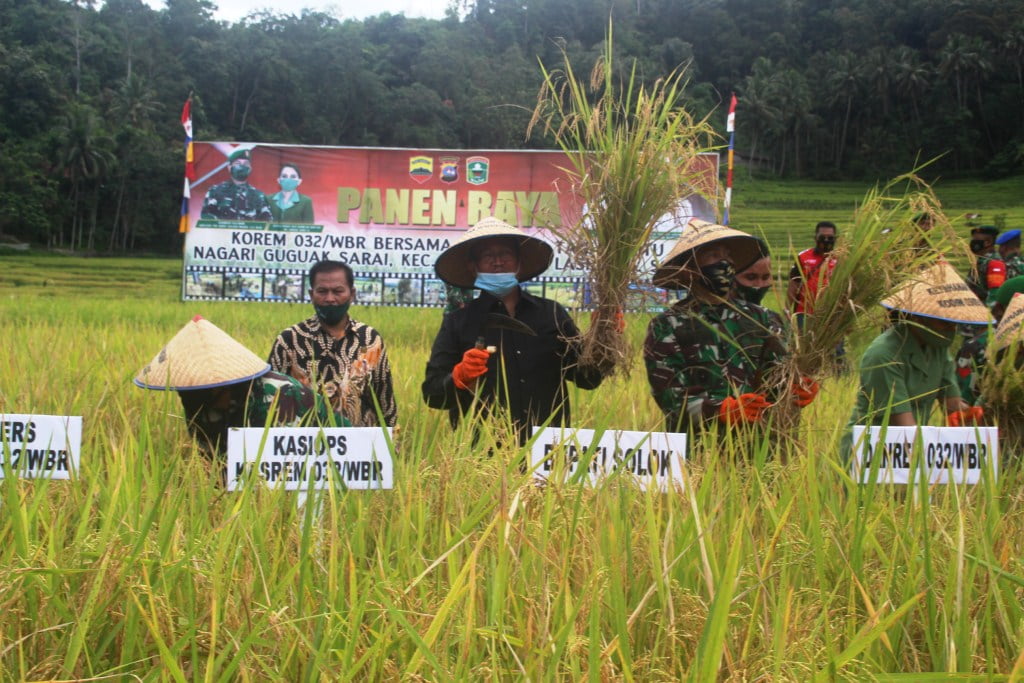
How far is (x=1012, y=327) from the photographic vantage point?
246 cm

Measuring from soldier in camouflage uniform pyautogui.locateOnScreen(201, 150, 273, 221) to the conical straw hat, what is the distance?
10166mm

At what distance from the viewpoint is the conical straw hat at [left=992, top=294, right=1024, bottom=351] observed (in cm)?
237

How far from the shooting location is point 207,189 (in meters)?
11.6

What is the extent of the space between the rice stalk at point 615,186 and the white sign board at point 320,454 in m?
0.82

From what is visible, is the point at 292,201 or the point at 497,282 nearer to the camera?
the point at 497,282

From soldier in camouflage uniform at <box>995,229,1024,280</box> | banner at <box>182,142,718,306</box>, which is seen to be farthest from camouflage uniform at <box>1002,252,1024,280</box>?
banner at <box>182,142,718,306</box>

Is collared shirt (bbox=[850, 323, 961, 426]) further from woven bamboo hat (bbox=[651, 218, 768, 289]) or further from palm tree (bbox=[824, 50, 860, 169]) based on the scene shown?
palm tree (bbox=[824, 50, 860, 169])

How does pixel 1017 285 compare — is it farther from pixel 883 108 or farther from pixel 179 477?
pixel 883 108

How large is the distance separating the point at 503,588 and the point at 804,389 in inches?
44.3

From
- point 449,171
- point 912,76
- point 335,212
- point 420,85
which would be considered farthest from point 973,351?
point 912,76

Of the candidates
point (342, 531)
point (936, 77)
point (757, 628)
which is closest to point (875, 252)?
point (757, 628)

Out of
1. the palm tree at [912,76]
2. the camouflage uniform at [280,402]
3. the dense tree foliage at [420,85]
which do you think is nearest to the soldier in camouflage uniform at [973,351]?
the camouflage uniform at [280,402]

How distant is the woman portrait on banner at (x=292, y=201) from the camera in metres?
11.7

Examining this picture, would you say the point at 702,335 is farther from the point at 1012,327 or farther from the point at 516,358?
the point at 1012,327
